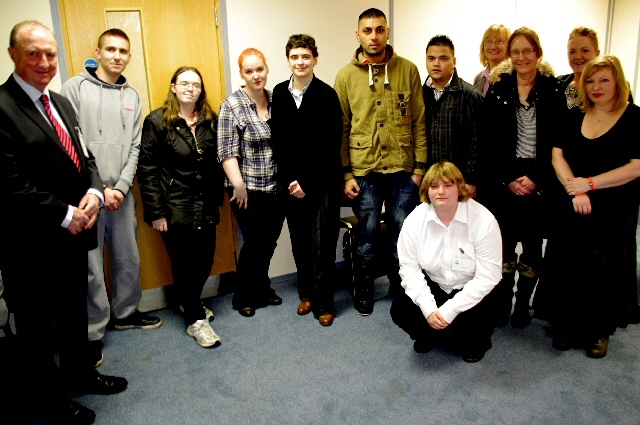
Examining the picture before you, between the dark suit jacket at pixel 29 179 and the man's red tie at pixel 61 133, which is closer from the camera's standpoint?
the dark suit jacket at pixel 29 179

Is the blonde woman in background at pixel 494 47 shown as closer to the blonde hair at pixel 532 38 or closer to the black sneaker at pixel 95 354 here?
the blonde hair at pixel 532 38

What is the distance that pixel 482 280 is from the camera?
2199 mm

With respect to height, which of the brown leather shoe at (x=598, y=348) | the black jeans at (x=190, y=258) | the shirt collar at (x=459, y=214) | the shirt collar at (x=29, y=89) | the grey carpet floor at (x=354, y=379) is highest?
the shirt collar at (x=29, y=89)

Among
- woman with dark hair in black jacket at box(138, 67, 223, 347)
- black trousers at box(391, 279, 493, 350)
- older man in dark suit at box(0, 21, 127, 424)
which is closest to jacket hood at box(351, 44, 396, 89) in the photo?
woman with dark hair in black jacket at box(138, 67, 223, 347)

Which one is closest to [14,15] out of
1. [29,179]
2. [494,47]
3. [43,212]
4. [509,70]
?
[29,179]

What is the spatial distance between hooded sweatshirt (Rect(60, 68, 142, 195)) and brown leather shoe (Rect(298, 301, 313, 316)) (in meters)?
1.18

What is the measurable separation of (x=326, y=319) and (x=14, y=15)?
225 cm

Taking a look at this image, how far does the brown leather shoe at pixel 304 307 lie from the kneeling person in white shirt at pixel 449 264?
0.67 meters

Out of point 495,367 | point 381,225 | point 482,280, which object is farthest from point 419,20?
point 495,367

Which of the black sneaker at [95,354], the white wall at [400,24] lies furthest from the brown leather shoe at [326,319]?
the black sneaker at [95,354]

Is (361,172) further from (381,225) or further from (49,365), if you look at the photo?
(49,365)

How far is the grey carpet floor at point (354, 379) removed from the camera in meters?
1.94

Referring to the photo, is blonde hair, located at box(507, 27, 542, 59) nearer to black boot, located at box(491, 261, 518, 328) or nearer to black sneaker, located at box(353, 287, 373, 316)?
black boot, located at box(491, 261, 518, 328)

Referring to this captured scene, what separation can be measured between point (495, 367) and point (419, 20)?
259 cm
